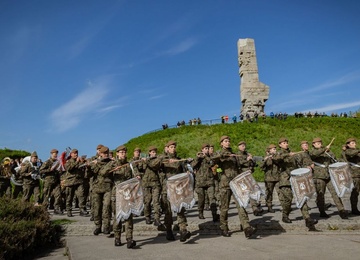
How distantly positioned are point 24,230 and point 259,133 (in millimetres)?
29380

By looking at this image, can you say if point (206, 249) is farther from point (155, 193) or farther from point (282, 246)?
point (155, 193)

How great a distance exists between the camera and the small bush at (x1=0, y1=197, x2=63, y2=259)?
5.85 meters

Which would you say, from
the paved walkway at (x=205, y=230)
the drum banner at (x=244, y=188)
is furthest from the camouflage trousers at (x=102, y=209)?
the drum banner at (x=244, y=188)

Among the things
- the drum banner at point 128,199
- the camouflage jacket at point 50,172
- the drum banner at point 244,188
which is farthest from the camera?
the camouflage jacket at point 50,172

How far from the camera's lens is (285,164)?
25.4 feet

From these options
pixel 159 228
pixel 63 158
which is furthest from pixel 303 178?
pixel 63 158

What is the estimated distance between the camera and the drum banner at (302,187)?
694cm

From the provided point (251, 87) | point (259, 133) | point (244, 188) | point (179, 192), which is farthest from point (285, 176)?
point (251, 87)

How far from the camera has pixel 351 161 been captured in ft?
28.1

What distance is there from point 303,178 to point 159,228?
355cm

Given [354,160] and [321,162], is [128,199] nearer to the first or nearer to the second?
[321,162]

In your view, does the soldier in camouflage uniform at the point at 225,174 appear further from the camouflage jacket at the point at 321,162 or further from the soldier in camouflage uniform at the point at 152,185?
the camouflage jacket at the point at 321,162

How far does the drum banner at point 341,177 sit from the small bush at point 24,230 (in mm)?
6946

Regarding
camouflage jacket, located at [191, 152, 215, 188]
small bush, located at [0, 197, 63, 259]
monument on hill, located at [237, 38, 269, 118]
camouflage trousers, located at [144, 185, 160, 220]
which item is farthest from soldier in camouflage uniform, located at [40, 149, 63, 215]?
monument on hill, located at [237, 38, 269, 118]
